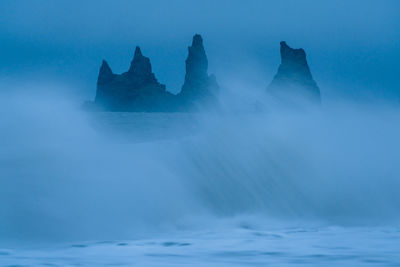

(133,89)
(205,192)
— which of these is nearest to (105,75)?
(133,89)

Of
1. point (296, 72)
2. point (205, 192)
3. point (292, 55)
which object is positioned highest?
point (292, 55)

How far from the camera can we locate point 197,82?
2944cm

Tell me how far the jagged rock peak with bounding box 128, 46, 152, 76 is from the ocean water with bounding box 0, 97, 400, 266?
17.3 metres

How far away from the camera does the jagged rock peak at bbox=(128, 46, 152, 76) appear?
98.3 feet

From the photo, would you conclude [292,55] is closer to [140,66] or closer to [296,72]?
[296,72]

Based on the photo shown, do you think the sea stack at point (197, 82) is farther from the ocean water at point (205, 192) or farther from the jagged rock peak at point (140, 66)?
the ocean water at point (205, 192)

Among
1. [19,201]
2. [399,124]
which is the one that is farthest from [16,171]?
[399,124]

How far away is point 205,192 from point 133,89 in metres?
21.5

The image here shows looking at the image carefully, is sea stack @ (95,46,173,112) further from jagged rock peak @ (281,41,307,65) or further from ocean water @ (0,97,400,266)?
ocean water @ (0,97,400,266)

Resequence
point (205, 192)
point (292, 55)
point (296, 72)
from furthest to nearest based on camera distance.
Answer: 1. point (292, 55)
2. point (296, 72)
3. point (205, 192)

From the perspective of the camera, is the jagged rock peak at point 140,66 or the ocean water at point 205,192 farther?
the jagged rock peak at point 140,66

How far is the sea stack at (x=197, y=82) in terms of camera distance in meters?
27.0

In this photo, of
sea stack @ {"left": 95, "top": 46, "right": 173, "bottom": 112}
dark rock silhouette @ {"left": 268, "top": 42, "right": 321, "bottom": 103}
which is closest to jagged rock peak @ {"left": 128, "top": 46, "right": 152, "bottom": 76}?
sea stack @ {"left": 95, "top": 46, "right": 173, "bottom": 112}

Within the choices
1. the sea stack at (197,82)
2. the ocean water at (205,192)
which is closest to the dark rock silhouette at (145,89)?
the sea stack at (197,82)
